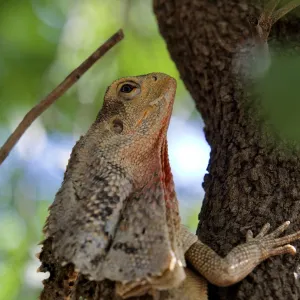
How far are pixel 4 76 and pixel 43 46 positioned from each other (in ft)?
1.58

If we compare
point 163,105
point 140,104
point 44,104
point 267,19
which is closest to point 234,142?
point 163,105

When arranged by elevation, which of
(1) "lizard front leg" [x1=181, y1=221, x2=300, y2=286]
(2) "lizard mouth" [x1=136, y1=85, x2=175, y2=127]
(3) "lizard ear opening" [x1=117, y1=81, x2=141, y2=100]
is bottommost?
(1) "lizard front leg" [x1=181, y1=221, x2=300, y2=286]

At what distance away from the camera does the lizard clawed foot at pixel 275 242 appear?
2.92m

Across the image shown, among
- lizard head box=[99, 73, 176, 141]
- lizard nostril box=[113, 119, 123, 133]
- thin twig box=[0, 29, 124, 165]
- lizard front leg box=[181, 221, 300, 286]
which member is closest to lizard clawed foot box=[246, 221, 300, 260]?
lizard front leg box=[181, 221, 300, 286]

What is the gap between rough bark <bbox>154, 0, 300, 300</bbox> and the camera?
3.02 metres

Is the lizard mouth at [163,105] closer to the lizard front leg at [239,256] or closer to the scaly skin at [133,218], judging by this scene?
the scaly skin at [133,218]

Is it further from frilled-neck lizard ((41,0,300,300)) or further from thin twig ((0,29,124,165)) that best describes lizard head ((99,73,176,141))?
thin twig ((0,29,124,165))

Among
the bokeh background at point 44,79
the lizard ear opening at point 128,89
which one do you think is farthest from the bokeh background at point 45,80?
the lizard ear opening at point 128,89

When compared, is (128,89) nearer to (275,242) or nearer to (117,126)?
(117,126)

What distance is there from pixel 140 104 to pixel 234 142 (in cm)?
60

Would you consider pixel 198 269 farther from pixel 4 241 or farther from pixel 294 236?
pixel 4 241

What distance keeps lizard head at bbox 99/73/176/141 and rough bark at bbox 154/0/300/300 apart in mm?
449

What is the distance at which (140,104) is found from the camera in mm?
3385

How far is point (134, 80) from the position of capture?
137 inches
